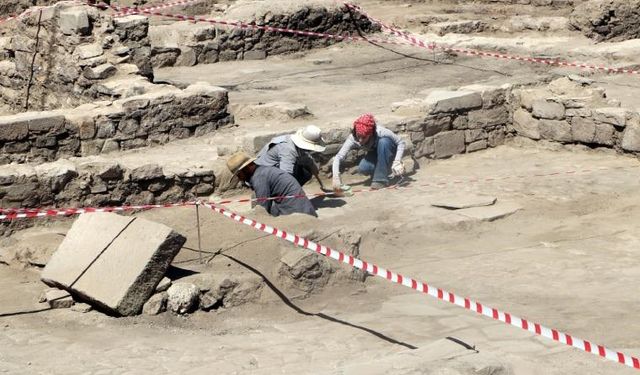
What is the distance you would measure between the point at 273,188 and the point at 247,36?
8.88m

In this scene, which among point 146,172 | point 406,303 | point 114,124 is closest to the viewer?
point 406,303

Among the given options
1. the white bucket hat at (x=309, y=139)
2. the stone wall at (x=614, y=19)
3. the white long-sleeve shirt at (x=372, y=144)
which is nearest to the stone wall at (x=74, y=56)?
the white long-sleeve shirt at (x=372, y=144)

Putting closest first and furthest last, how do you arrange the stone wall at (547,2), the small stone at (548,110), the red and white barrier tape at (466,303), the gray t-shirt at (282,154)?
the red and white barrier tape at (466,303)
the gray t-shirt at (282,154)
the small stone at (548,110)
the stone wall at (547,2)

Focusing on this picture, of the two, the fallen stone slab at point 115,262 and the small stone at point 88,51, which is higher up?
the small stone at point 88,51

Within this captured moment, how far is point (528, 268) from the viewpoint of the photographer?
963 cm

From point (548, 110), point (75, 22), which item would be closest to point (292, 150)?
point (548, 110)

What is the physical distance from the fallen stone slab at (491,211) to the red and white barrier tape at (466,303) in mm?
2424

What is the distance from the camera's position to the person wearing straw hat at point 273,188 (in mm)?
10742

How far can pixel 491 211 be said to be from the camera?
11367mm

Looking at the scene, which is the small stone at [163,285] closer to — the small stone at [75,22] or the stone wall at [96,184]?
the stone wall at [96,184]

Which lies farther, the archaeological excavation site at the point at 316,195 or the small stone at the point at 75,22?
the small stone at the point at 75,22

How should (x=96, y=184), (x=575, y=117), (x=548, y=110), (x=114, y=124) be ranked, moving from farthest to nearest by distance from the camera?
(x=548, y=110)
(x=575, y=117)
(x=114, y=124)
(x=96, y=184)

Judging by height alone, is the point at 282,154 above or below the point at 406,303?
above

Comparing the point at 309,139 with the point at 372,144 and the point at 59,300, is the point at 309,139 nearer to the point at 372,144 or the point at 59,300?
the point at 372,144
